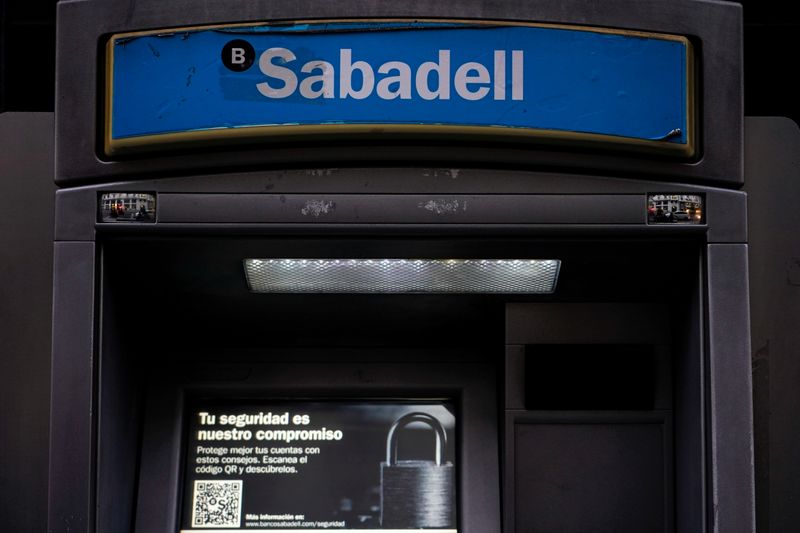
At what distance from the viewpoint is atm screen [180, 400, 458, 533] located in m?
2.48

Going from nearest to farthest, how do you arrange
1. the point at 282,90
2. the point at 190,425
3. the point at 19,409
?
the point at 282,90 < the point at 19,409 < the point at 190,425

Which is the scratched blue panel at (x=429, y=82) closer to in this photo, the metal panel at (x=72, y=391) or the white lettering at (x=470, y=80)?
the white lettering at (x=470, y=80)

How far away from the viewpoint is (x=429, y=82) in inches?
85.6

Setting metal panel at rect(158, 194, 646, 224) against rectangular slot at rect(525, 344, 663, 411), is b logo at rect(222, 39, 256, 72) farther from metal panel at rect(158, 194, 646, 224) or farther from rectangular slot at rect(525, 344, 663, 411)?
rectangular slot at rect(525, 344, 663, 411)

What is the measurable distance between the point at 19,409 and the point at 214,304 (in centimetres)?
52

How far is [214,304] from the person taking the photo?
2453 mm

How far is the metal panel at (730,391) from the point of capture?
7.16 feet

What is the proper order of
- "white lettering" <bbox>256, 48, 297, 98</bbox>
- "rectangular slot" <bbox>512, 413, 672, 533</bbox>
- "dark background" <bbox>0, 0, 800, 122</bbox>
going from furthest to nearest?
"dark background" <bbox>0, 0, 800, 122</bbox> → "rectangular slot" <bbox>512, 413, 672, 533</bbox> → "white lettering" <bbox>256, 48, 297, 98</bbox>

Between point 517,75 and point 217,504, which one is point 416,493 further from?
point 517,75

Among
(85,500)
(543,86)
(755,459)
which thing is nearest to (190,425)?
(85,500)

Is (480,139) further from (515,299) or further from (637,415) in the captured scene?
(637,415)

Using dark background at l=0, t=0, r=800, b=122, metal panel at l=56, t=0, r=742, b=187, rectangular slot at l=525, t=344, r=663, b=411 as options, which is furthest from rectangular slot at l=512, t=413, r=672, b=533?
dark background at l=0, t=0, r=800, b=122

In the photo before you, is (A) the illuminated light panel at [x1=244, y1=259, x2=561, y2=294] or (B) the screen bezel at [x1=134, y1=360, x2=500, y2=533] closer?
(A) the illuminated light panel at [x1=244, y1=259, x2=561, y2=294]

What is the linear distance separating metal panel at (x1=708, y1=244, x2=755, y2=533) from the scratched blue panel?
1.08 ft
